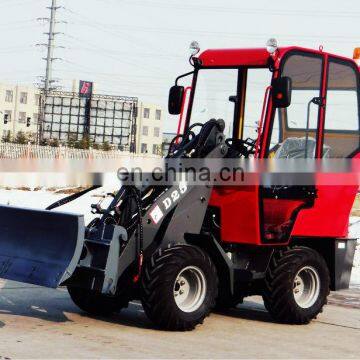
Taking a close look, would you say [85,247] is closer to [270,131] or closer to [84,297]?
[84,297]

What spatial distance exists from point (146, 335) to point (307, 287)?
7.58 ft

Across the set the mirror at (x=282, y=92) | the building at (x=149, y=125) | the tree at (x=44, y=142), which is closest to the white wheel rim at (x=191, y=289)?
the mirror at (x=282, y=92)

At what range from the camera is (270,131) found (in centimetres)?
953

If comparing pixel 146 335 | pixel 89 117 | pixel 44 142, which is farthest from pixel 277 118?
pixel 89 117

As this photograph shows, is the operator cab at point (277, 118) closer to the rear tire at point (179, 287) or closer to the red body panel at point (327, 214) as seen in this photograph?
the red body panel at point (327, 214)

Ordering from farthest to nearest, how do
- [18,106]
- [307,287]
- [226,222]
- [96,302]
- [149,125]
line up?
[149,125]
[18,106]
[307,287]
[96,302]
[226,222]

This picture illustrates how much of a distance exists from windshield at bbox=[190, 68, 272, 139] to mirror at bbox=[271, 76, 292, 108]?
1.27 ft

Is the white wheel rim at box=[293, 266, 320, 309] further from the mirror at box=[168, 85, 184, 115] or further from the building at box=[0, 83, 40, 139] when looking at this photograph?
the building at box=[0, 83, 40, 139]

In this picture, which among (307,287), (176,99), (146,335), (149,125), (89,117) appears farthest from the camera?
(149,125)

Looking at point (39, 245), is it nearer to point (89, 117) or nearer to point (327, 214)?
point (327, 214)

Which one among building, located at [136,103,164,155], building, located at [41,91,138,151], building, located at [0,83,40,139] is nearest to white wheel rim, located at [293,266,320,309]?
building, located at [41,91,138,151]

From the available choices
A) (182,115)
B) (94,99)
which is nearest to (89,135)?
(94,99)

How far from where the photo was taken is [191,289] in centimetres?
912

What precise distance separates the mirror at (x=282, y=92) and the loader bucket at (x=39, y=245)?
236 cm
